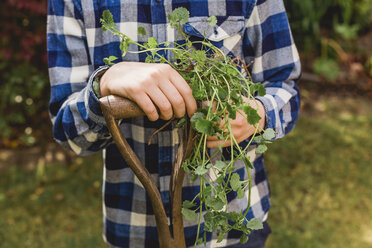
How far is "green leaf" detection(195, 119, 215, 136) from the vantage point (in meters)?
0.78

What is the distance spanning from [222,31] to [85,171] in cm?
297

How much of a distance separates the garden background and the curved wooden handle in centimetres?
251

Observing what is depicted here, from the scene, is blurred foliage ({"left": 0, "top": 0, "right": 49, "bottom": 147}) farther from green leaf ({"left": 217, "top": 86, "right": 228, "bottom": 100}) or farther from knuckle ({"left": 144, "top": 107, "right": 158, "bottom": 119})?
green leaf ({"left": 217, "top": 86, "right": 228, "bottom": 100})

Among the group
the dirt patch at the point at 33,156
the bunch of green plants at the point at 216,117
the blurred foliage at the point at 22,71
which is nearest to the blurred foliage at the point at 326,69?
the dirt patch at the point at 33,156

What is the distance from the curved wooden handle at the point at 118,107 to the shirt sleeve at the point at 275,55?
0.53 meters

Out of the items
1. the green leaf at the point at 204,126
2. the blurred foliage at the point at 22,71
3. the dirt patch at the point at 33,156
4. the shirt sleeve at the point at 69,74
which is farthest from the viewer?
the dirt patch at the point at 33,156

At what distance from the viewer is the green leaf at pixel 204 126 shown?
2.57ft

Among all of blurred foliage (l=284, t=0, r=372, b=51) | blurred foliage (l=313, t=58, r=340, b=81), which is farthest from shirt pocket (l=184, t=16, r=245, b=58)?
blurred foliage (l=313, t=58, r=340, b=81)

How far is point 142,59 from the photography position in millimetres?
1229

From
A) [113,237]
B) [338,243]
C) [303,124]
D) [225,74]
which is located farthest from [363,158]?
[225,74]

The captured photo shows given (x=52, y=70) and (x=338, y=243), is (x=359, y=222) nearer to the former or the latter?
(x=338, y=243)

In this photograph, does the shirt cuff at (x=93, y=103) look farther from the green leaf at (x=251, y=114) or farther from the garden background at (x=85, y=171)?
the garden background at (x=85, y=171)

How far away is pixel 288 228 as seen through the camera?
3.19 metres

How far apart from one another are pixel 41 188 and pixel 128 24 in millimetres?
2928
